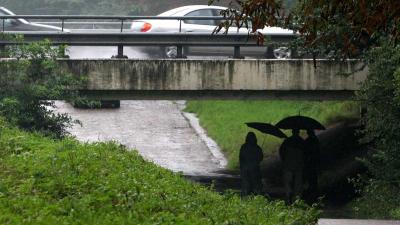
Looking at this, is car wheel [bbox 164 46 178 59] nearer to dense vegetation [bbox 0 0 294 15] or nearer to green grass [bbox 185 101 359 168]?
green grass [bbox 185 101 359 168]

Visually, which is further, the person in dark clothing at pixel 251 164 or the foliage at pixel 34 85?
the person in dark clothing at pixel 251 164

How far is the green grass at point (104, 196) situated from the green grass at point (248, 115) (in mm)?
17201

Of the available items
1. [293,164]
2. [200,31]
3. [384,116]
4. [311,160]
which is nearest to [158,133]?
[200,31]

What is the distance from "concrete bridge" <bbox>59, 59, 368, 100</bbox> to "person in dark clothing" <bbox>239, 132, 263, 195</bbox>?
54.2 inches

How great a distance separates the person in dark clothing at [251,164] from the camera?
22.9 m

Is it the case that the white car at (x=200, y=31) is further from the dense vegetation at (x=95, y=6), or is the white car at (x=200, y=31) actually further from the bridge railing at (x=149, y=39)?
the dense vegetation at (x=95, y=6)

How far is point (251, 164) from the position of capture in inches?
908

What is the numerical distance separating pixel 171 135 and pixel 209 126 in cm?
169

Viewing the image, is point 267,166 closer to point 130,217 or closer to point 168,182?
point 168,182

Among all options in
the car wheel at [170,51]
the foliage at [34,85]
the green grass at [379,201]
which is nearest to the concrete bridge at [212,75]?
the foliage at [34,85]

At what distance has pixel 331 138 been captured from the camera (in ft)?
103

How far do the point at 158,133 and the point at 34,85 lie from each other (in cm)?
1618

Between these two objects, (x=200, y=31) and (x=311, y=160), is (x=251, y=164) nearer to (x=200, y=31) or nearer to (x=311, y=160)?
(x=311, y=160)

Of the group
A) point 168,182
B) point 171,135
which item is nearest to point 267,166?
point 171,135
